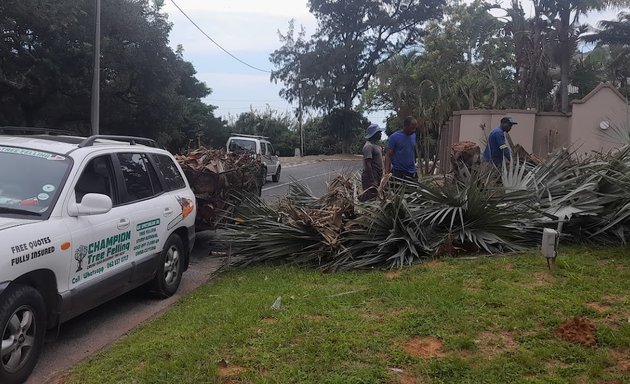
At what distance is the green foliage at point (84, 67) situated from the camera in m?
21.2

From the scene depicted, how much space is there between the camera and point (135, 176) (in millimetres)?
6027

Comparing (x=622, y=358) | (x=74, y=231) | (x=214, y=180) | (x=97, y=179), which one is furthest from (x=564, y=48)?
(x=74, y=231)

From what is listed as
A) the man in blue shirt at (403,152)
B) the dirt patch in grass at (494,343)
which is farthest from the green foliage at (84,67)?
the dirt patch in grass at (494,343)

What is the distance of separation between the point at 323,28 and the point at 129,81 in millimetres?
32046

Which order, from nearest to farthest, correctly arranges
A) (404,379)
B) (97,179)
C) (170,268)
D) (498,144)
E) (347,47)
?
(404,379)
(97,179)
(170,268)
(498,144)
(347,47)

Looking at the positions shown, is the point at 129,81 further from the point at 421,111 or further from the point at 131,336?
the point at 131,336

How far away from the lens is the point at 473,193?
6.78m

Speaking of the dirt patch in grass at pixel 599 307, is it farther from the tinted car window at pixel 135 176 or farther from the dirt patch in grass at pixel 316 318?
the tinted car window at pixel 135 176

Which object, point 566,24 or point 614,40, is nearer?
point 566,24

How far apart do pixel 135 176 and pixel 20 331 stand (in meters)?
2.29

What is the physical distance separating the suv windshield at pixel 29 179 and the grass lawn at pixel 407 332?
1.25 m

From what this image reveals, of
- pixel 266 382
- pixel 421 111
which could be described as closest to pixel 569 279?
pixel 266 382

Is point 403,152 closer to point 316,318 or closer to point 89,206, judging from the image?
point 316,318

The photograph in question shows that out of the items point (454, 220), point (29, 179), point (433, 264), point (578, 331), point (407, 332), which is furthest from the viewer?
point (454, 220)
